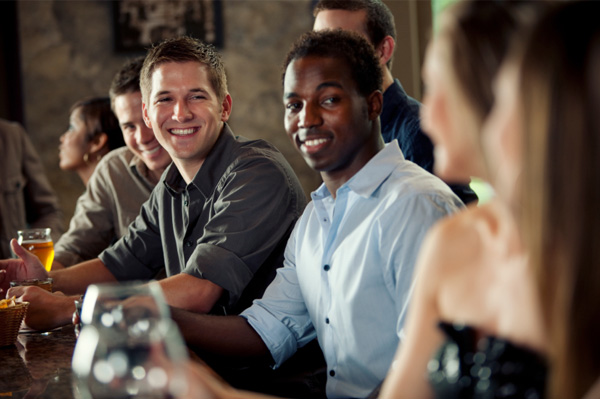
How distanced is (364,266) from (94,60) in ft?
14.7

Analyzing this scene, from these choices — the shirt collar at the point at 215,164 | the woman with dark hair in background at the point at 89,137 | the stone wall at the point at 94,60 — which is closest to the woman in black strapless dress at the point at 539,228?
the shirt collar at the point at 215,164

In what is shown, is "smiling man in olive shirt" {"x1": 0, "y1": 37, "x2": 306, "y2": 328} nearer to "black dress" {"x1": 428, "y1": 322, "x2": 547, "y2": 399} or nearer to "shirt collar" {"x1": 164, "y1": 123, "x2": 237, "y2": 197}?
"shirt collar" {"x1": 164, "y1": 123, "x2": 237, "y2": 197}

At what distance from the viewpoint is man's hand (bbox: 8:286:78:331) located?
1857 millimetres

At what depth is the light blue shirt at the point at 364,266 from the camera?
5.00 ft

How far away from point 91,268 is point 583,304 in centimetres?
199

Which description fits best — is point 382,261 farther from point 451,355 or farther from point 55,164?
point 55,164

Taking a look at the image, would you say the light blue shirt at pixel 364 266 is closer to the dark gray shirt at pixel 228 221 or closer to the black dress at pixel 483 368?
the dark gray shirt at pixel 228 221

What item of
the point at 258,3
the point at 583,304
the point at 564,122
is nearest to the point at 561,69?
the point at 564,122

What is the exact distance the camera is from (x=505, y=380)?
89 centimetres

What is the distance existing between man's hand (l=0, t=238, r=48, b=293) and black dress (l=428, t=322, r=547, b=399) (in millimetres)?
1610

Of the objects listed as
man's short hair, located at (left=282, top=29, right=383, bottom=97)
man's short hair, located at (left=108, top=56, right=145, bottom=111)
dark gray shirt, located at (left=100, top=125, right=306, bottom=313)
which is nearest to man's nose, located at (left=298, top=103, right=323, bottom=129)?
man's short hair, located at (left=282, top=29, right=383, bottom=97)

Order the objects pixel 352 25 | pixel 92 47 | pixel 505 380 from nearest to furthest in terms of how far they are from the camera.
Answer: pixel 505 380, pixel 352 25, pixel 92 47

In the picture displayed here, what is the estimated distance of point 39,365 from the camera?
1.48m

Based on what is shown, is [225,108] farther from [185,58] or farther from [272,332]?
[272,332]
